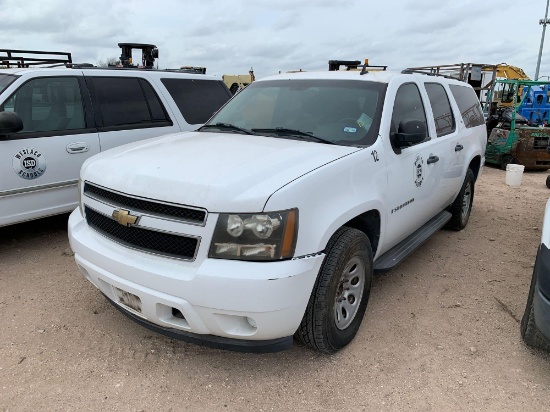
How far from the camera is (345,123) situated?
3.34m

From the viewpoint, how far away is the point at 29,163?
4285 millimetres

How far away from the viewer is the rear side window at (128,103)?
4977 millimetres

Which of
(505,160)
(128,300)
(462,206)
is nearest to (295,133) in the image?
(128,300)

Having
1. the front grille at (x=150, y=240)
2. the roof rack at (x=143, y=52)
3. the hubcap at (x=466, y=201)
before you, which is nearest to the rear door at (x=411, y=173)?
the hubcap at (x=466, y=201)

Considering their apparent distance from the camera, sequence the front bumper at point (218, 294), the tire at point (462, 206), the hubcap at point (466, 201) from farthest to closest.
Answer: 1. the hubcap at point (466, 201)
2. the tire at point (462, 206)
3. the front bumper at point (218, 294)

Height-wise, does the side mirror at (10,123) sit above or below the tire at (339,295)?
above

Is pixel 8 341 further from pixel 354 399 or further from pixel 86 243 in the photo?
pixel 354 399

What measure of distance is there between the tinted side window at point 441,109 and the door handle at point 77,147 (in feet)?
11.3

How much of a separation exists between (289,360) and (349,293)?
583 mm

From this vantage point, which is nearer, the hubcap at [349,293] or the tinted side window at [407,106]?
the hubcap at [349,293]

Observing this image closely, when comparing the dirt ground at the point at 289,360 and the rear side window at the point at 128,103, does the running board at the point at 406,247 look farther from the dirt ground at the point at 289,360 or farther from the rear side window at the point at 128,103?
the rear side window at the point at 128,103

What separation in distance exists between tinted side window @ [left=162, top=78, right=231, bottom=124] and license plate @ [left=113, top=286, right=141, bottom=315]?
11.3 feet

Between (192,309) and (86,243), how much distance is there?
0.94 metres

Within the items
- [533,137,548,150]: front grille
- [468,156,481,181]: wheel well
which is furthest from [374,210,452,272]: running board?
[533,137,548,150]: front grille
